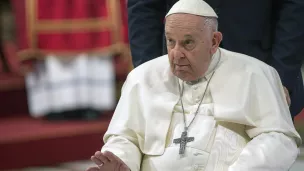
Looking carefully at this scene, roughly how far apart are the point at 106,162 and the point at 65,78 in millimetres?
3553

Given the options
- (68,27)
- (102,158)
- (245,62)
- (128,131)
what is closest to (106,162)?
(102,158)

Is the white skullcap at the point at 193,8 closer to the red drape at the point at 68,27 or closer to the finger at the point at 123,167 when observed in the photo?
the finger at the point at 123,167

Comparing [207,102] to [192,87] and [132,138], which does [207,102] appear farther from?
[132,138]

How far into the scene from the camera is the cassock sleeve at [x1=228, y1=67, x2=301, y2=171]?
109 inches

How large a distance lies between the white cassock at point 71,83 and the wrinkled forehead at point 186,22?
11.2 feet

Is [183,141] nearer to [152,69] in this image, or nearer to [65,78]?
[152,69]

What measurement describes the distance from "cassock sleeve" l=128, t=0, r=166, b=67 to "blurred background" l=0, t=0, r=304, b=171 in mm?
2615

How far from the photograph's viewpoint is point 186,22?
281 cm

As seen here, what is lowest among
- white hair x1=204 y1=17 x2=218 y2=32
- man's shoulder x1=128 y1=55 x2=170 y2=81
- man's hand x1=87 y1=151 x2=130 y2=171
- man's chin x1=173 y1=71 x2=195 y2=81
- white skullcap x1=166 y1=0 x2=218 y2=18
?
man's hand x1=87 y1=151 x2=130 y2=171

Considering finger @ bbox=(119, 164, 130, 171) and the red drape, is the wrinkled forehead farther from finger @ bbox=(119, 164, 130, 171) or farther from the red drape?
the red drape

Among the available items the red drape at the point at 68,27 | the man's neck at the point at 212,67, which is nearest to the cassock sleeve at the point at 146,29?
the man's neck at the point at 212,67

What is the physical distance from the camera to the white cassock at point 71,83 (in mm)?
6203

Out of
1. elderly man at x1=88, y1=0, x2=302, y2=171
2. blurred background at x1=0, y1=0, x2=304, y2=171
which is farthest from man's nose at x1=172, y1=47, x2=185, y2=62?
blurred background at x1=0, y1=0, x2=304, y2=171

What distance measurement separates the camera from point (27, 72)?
6203 mm
